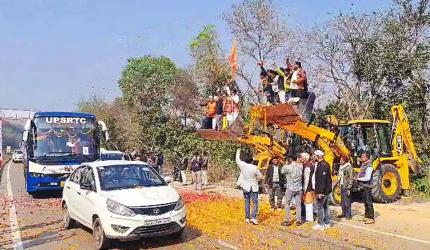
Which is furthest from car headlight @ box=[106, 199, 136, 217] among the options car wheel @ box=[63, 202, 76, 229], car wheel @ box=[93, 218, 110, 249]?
car wheel @ box=[63, 202, 76, 229]

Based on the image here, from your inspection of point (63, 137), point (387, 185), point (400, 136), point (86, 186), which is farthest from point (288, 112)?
point (63, 137)

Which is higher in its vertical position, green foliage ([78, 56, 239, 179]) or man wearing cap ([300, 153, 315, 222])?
green foliage ([78, 56, 239, 179])

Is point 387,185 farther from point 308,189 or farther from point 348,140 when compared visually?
point 308,189

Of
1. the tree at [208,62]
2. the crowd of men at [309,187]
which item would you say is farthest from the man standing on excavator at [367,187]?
the tree at [208,62]

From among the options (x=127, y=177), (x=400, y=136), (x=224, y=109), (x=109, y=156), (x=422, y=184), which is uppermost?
(x=224, y=109)

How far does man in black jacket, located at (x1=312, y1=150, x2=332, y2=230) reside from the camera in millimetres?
11641

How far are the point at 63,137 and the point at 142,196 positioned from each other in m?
9.56

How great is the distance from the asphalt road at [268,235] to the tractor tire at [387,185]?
1.43m

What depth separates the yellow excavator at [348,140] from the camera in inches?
609

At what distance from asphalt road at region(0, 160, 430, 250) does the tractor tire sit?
143 centimetres

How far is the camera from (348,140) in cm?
1659

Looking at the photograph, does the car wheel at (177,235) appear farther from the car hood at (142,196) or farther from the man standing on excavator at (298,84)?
the man standing on excavator at (298,84)

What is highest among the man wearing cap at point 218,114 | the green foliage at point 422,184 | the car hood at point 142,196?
the man wearing cap at point 218,114

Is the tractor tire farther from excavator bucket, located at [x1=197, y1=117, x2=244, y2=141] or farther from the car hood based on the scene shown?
the car hood
